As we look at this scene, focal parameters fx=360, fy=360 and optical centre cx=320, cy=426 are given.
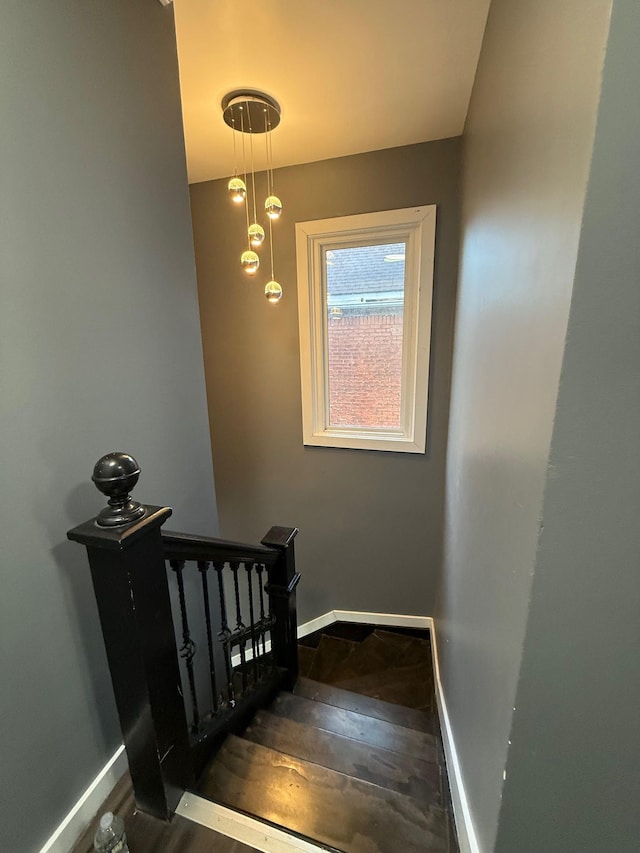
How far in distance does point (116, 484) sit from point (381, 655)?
8.37 ft

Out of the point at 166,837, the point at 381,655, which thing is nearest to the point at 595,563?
the point at 166,837

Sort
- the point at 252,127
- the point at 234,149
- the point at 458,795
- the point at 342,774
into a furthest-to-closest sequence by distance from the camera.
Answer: the point at 234,149 < the point at 252,127 < the point at 342,774 < the point at 458,795

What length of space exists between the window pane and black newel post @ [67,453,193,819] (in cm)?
195

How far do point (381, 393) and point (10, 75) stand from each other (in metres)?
2.23

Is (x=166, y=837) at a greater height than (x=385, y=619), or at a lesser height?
greater

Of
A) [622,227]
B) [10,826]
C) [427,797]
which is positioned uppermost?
[622,227]

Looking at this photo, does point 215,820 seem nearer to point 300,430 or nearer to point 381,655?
point 381,655

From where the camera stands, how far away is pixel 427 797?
4.05 ft

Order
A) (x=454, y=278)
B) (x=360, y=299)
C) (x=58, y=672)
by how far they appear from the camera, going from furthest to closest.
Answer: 1. (x=360, y=299)
2. (x=454, y=278)
3. (x=58, y=672)

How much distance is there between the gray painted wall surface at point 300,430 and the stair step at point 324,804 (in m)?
1.53

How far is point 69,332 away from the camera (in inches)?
37.2

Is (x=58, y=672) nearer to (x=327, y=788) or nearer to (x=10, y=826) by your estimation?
(x=10, y=826)

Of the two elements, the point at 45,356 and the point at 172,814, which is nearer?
the point at 45,356

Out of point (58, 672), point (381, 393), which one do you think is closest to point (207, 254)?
point (381, 393)
